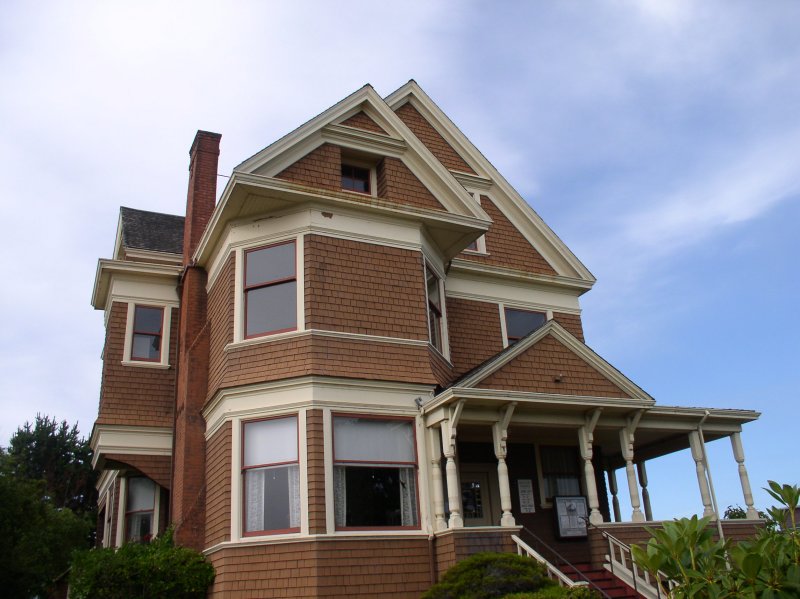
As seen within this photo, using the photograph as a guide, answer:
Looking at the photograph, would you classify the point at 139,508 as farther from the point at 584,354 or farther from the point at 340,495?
the point at 584,354

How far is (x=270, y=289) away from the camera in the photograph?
47.6 ft

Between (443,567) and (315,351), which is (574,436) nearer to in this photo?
(443,567)

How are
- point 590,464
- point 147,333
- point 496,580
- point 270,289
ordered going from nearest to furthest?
point 496,580 < point 590,464 < point 270,289 < point 147,333

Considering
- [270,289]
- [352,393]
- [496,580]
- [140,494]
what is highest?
[270,289]

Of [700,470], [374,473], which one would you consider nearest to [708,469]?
[700,470]

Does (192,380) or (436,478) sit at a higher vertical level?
(192,380)

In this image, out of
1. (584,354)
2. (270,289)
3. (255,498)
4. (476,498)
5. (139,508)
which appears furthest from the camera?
(139,508)

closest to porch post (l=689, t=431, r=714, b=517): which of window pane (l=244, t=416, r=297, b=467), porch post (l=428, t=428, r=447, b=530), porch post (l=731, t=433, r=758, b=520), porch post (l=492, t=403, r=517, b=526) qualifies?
porch post (l=731, t=433, r=758, b=520)

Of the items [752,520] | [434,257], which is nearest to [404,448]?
[434,257]

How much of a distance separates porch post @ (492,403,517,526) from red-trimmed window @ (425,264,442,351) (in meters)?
2.86

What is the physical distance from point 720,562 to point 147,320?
1338cm

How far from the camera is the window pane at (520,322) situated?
18.6 meters

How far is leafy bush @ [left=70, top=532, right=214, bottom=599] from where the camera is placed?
42.1 feet

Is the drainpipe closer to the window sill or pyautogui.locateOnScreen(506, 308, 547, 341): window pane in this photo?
pyautogui.locateOnScreen(506, 308, 547, 341): window pane
